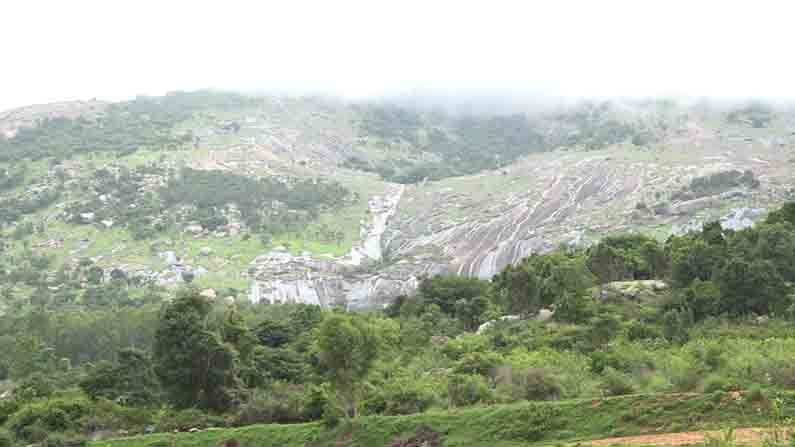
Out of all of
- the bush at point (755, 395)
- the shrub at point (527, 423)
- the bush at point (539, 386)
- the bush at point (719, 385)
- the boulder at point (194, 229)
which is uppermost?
the bush at point (755, 395)

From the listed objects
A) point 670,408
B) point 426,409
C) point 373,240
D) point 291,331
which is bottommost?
point 373,240

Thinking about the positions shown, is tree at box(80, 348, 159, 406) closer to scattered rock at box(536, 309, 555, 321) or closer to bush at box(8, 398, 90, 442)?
bush at box(8, 398, 90, 442)

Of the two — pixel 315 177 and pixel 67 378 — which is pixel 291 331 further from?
pixel 315 177

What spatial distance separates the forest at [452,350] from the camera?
3562 cm

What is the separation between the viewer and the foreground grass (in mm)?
27375

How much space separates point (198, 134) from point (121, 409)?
14154 cm

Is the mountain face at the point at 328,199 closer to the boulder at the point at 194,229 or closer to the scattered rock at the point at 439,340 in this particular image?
the boulder at the point at 194,229

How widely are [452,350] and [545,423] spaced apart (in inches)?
774

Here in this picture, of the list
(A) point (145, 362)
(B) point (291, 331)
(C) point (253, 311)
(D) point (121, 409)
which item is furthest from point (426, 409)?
(C) point (253, 311)

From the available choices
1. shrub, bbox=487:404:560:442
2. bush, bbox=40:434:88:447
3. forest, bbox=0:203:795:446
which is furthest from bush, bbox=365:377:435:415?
bush, bbox=40:434:88:447

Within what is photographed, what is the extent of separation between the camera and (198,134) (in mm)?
177750

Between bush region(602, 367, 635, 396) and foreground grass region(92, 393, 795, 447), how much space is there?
2998mm

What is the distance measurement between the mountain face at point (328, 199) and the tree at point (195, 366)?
52.9 meters

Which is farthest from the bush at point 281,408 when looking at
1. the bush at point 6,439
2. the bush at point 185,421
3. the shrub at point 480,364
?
the bush at point 6,439
